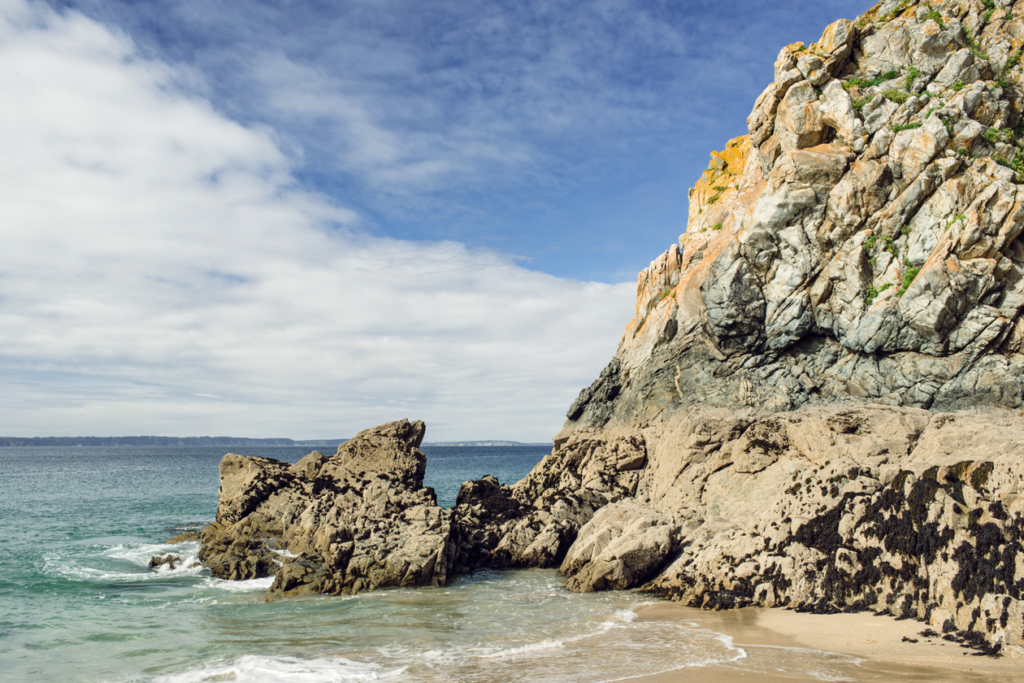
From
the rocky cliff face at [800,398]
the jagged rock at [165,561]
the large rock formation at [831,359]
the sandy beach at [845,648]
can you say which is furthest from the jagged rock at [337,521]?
the sandy beach at [845,648]

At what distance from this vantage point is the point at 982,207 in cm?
1912

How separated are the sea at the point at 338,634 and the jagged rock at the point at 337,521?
28.9 inches

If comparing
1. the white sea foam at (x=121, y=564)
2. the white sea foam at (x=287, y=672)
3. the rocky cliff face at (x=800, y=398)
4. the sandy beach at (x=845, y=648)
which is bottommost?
the white sea foam at (x=121, y=564)

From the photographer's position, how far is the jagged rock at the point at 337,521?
16.4 m

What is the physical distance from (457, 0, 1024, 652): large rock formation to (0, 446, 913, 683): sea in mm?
2410

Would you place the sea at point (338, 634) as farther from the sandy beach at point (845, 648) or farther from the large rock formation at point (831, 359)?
the large rock formation at point (831, 359)

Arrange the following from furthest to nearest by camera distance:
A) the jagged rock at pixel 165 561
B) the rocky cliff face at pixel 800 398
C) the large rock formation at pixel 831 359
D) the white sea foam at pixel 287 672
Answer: the jagged rock at pixel 165 561 → the rocky cliff face at pixel 800 398 → the large rock formation at pixel 831 359 → the white sea foam at pixel 287 672

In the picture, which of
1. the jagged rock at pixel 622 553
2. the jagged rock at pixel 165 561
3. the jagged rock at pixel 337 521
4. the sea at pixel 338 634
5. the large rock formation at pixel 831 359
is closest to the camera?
the sea at pixel 338 634

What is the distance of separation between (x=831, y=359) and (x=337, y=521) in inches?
673

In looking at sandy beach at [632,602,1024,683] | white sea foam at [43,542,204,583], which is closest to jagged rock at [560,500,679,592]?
sandy beach at [632,602,1024,683]

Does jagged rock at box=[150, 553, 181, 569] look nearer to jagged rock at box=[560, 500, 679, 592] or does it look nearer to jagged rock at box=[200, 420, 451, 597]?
jagged rock at box=[200, 420, 451, 597]

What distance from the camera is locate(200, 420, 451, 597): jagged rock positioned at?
53.7 ft

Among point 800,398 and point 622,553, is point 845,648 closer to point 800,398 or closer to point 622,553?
point 622,553

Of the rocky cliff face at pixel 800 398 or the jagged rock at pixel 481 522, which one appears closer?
the rocky cliff face at pixel 800 398
